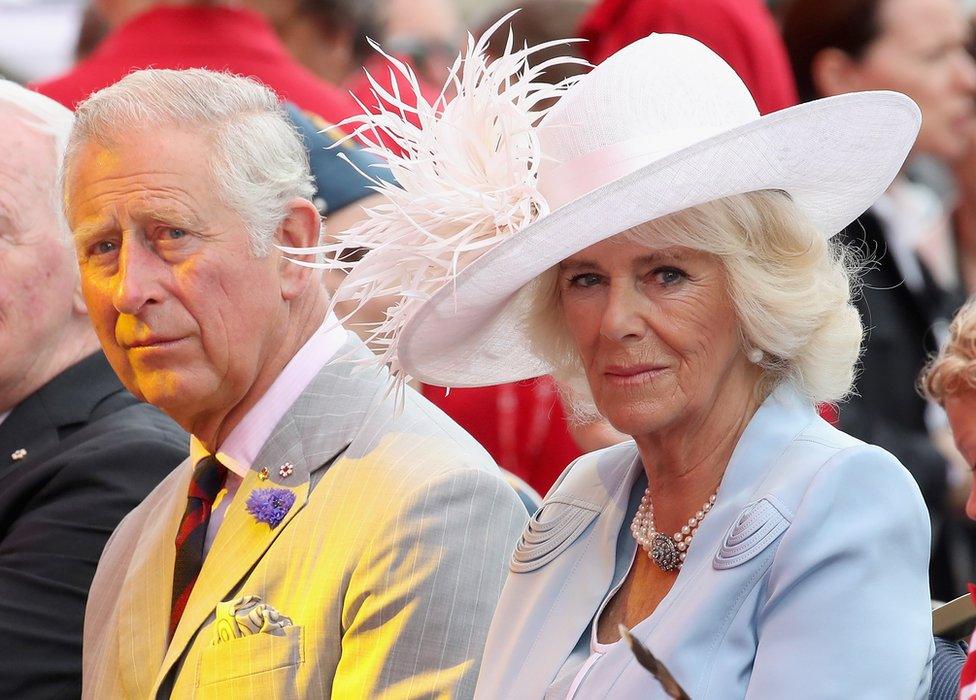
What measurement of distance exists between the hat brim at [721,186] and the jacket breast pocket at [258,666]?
544 millimetres

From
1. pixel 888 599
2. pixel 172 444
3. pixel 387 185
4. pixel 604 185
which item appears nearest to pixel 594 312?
pixel 604 185

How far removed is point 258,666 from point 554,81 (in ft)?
6.65

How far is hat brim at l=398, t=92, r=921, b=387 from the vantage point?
2.39 meters

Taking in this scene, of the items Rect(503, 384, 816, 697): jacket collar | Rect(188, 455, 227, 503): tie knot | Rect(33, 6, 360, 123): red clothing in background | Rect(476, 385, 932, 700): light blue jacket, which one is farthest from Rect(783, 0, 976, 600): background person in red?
Rect(476, 385, 932, 700): light blue jacket

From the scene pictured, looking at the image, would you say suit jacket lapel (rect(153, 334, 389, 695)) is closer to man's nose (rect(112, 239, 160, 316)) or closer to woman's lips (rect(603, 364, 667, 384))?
man's nose (rect(112, 239, 160, 316))

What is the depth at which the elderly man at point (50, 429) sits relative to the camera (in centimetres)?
336

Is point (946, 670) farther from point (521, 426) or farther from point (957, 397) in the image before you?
point (521, 426)

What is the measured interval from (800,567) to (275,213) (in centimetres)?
133

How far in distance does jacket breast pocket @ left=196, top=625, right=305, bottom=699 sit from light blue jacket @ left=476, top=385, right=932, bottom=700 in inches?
17.9

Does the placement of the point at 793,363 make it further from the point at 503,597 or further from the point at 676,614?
the point at 503,597

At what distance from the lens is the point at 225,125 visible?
9.99 feet

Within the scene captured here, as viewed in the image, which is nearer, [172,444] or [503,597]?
[503,597]

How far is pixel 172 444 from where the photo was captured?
367 cm

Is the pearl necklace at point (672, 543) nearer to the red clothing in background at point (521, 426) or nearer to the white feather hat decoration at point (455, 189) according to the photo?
the white feather hat decoration at point (455, 189)
